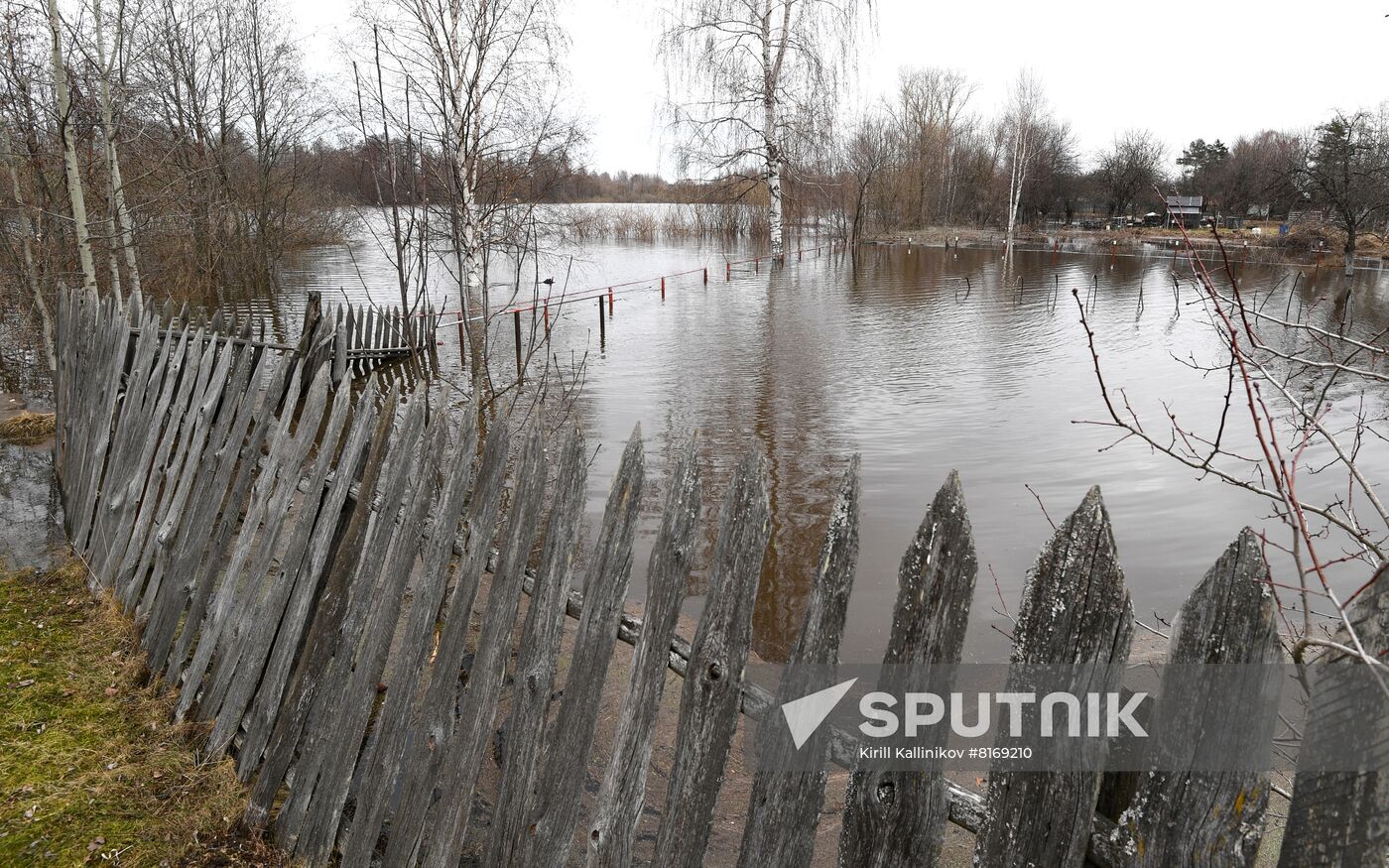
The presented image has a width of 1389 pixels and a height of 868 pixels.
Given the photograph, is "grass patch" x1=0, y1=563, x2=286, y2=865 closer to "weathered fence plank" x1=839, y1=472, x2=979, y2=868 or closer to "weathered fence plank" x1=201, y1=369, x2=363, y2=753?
"weathered fence plank" x1=201, y1=369, x2=363, y2=753

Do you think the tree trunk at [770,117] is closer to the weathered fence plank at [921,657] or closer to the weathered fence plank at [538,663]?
the weathered fence plank at [538,663]

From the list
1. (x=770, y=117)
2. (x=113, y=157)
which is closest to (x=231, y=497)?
(x=113, y=157)

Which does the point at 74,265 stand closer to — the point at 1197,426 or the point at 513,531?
the point at 513,531

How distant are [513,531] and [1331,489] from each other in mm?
7469

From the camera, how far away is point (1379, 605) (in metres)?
0.91

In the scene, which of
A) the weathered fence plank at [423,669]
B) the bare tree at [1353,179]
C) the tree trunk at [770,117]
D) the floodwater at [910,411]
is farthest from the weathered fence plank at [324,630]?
the bare tree at [1353,179]

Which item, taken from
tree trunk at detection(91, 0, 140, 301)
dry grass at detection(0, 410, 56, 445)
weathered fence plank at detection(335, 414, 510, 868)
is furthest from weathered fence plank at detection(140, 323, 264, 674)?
tree trunk at detection(91, 0, 140, 301)

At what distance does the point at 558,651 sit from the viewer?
70.4 inches

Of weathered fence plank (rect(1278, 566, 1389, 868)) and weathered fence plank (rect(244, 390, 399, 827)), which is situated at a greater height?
weathered fence plank (rect(1278, 566, 1389, 868))

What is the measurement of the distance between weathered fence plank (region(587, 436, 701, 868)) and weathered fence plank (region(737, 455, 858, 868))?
264mm

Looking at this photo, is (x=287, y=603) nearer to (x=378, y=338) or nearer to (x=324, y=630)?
(x=324, y=630)

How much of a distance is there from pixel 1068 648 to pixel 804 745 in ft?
1.55

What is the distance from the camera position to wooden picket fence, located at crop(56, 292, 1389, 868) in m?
1.04

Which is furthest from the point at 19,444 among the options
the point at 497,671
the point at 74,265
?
the point at 497,671
